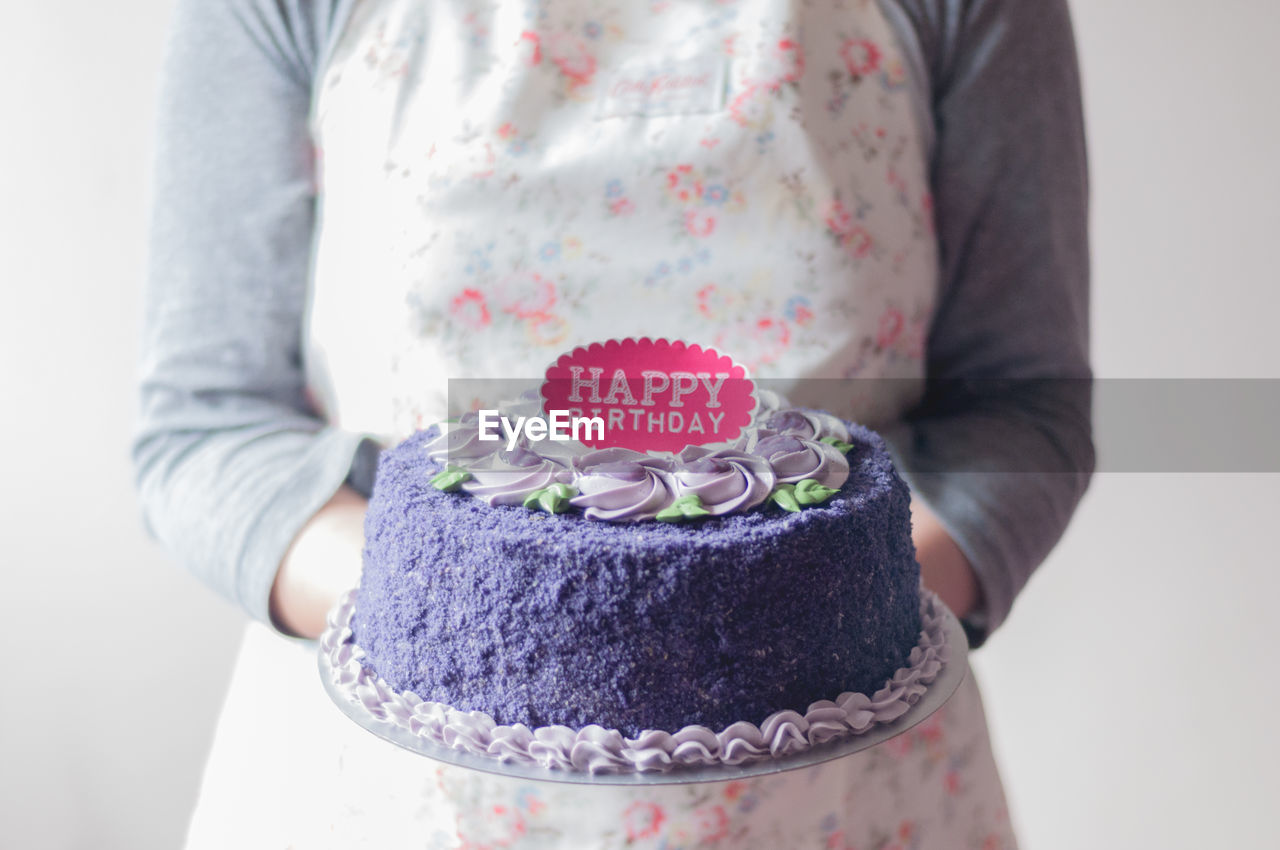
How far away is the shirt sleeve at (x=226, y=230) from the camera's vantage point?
1135 millimetres

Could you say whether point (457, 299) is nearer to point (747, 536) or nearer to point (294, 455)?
point (294, 455)

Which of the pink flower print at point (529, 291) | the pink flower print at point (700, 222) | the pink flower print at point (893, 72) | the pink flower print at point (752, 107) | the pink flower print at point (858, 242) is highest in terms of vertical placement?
the pink flower print at point (893, 72)

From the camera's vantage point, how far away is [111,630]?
182 cm

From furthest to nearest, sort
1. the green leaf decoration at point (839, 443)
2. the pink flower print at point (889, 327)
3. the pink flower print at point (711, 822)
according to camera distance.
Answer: the pink flower print at point (889, 327), the green leaf decoration at point (839, 443), the pink flower print at point (711, 822)

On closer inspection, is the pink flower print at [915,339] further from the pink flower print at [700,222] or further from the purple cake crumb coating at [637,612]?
the purple cake crumb coating at [637,612]

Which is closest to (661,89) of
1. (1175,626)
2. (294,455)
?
(294,455)

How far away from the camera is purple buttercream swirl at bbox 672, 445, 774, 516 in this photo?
0.75 m

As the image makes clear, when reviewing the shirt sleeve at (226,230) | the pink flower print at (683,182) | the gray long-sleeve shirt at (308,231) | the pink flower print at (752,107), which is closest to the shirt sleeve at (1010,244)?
the gray long-sleeve shirt at (308,231)

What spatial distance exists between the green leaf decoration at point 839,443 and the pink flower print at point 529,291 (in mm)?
341

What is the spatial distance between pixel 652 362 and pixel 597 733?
0.97 feet

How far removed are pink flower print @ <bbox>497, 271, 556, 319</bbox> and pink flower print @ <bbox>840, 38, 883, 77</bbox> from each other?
1.38ft

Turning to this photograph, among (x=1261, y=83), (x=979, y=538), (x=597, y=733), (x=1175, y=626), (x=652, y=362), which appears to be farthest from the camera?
(x=1175, y=626)

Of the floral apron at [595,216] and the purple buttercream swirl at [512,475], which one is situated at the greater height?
the floral apron at [595,216]

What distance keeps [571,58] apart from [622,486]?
57cm
